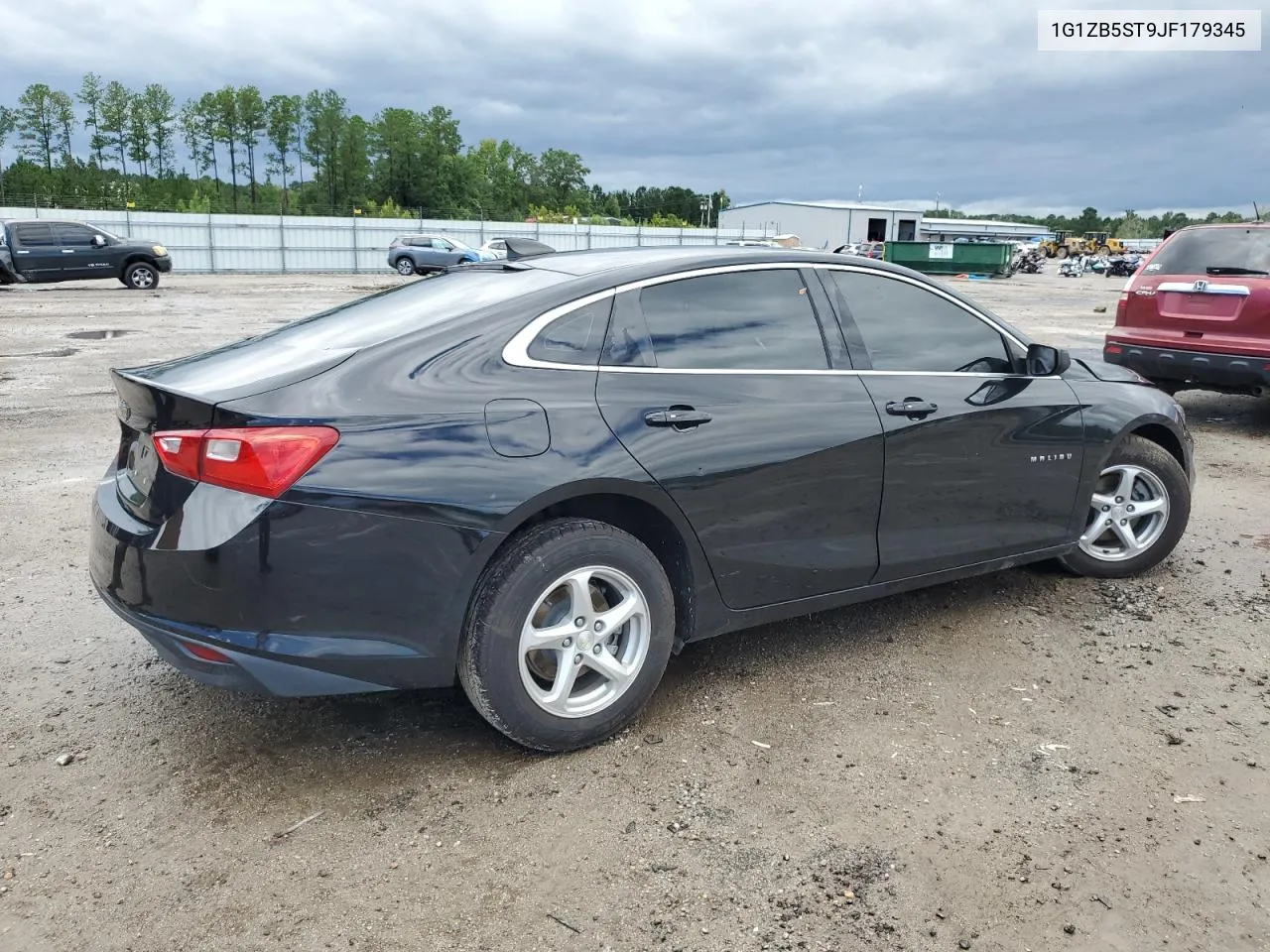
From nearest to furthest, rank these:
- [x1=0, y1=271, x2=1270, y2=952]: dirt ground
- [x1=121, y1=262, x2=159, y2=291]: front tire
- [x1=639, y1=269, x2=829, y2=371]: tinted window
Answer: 1. [x1=0, y1=271, x2=1270, y2=952]: dirt ground
2. [x1=639, y1=269, x2=829, y2=371]: tinted window
3. [x1=121, y1=262, x2=159, y2=291]: front tire

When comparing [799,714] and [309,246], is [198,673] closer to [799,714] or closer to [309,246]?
[799,714]

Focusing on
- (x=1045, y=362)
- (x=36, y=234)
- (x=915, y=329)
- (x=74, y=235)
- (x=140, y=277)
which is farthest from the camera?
(x=140, y=277)

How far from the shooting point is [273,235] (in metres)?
41.3

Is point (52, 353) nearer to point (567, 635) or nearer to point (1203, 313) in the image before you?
point (567, 635)

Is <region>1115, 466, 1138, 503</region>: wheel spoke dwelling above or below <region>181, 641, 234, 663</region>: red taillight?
above

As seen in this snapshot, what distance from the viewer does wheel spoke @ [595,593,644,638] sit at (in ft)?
10.5

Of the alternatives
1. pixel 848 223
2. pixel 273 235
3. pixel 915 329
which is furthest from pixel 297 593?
pixel 848 223

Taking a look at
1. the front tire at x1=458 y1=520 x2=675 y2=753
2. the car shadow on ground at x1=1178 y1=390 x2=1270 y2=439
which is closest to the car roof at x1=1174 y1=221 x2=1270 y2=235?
the car shadow on ground at x1=1178 y1=390 x2=1270 y2=439

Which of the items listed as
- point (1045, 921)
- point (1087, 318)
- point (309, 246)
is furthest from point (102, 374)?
point (309, 246)

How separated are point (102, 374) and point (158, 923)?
9901mm

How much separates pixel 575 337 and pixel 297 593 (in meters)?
1.16

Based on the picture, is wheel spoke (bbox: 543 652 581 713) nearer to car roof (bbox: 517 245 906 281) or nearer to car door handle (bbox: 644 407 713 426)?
car door handle (bbox: 644 407 713 426)

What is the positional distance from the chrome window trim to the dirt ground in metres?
1.12

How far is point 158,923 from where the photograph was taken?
Result: 8.07 feet
